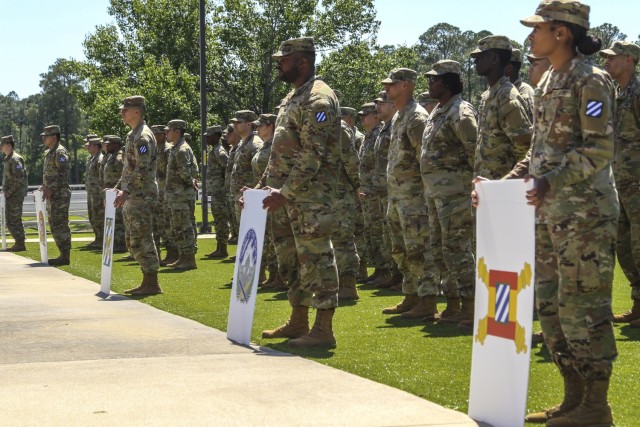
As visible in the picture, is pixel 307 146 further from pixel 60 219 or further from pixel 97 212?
pixel 97 212

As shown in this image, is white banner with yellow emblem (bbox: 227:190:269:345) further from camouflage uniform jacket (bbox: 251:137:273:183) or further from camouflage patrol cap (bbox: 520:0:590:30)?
camouflage uniform jacket (bbox: 251:137:273:183)

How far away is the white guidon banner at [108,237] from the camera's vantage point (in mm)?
12297

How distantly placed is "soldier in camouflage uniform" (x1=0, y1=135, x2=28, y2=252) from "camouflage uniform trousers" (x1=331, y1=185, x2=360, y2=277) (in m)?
10.7

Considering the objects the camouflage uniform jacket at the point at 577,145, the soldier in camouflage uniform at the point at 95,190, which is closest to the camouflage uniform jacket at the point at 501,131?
the camouflage uniform jacket at the point at 577,145

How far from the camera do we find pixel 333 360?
7.47 meters

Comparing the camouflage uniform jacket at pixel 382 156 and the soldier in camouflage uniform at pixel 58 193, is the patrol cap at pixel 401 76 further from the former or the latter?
the soldier in camouflage uniform at pixel 58 193

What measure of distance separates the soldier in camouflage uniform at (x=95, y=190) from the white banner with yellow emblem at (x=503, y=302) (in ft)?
57.5

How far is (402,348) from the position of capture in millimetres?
8000

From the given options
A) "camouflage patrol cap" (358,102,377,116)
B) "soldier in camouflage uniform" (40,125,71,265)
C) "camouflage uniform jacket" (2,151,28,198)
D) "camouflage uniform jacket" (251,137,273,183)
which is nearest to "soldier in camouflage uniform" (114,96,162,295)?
"camouflage uniform jacket" (251,137,273,183)

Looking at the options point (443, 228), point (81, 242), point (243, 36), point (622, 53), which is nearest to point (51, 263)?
point (81, 242)

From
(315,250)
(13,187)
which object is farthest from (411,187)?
(13,187)

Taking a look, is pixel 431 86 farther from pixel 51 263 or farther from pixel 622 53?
pixel 51 263

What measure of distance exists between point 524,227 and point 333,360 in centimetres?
286

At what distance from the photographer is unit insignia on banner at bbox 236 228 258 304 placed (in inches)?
321
